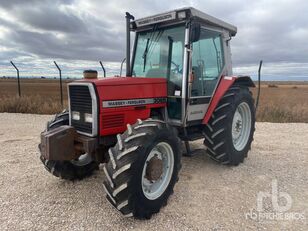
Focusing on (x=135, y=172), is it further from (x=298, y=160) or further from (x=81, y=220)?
(x=298, y=160)

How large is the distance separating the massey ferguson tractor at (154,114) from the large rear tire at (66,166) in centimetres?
1

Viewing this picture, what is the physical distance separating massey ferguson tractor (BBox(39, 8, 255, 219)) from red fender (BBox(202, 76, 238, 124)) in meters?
0.02

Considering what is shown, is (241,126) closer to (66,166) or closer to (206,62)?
(206,62)

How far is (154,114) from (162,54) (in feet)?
3.22

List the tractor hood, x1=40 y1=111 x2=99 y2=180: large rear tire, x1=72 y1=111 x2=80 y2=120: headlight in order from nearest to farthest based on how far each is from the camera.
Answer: the tractor hood → x1=72 y1=111 x2=80 y2=120: headlight → x1=40 y1=111 x2=99 y2=180: large rear tire

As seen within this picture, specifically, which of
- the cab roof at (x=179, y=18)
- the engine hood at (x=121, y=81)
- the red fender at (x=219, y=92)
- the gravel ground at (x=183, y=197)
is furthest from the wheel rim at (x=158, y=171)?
the cab roof at (x=179, y=18)

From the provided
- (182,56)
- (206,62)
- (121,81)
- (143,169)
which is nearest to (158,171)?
(143,169)

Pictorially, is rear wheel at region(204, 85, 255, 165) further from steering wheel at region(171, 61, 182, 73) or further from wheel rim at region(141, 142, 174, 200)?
wheel rim at region(141, 142, 174, 200)

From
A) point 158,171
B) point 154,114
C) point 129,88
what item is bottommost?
point 158,171

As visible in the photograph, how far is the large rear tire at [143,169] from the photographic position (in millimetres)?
3289

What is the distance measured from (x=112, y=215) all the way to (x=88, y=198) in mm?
616


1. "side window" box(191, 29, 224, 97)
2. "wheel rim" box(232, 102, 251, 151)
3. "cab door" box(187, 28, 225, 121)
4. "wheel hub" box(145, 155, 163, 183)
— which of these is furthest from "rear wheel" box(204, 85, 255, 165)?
"wheel hub" box(145, 155, 163, 183)

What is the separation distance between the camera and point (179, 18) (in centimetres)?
445

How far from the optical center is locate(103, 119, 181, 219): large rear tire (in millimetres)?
3289
